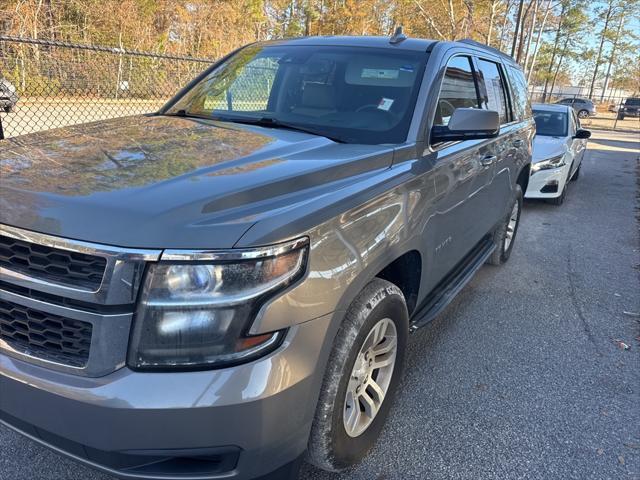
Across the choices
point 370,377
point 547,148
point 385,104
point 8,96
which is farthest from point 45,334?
point 547,148

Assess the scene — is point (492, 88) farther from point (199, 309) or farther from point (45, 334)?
point (45, 334)

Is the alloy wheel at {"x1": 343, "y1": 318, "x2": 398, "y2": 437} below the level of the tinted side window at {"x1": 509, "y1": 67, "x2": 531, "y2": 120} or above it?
below

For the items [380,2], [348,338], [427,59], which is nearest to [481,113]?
[427,59]

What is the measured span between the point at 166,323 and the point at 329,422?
779mm

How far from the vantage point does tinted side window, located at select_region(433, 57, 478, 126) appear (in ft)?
9.78

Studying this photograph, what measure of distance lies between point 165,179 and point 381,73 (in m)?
1.70

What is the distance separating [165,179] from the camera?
1838mm

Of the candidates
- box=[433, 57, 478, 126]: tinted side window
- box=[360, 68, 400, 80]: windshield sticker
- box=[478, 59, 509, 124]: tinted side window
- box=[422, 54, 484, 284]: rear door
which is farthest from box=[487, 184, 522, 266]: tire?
box=[360, 68, 400, 80]: windshield sticker

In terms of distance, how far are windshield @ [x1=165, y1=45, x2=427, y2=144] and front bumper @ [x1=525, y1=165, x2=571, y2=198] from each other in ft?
19.0

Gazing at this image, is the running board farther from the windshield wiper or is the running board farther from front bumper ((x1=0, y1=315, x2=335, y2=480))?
front bumper ((x1=0, y1=315, x2=335, y2=480))

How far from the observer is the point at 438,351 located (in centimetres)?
355

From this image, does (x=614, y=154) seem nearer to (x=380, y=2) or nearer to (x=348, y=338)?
(x=348, y=338)

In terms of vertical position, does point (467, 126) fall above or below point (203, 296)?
above

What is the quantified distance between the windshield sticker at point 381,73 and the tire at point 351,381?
137cm
